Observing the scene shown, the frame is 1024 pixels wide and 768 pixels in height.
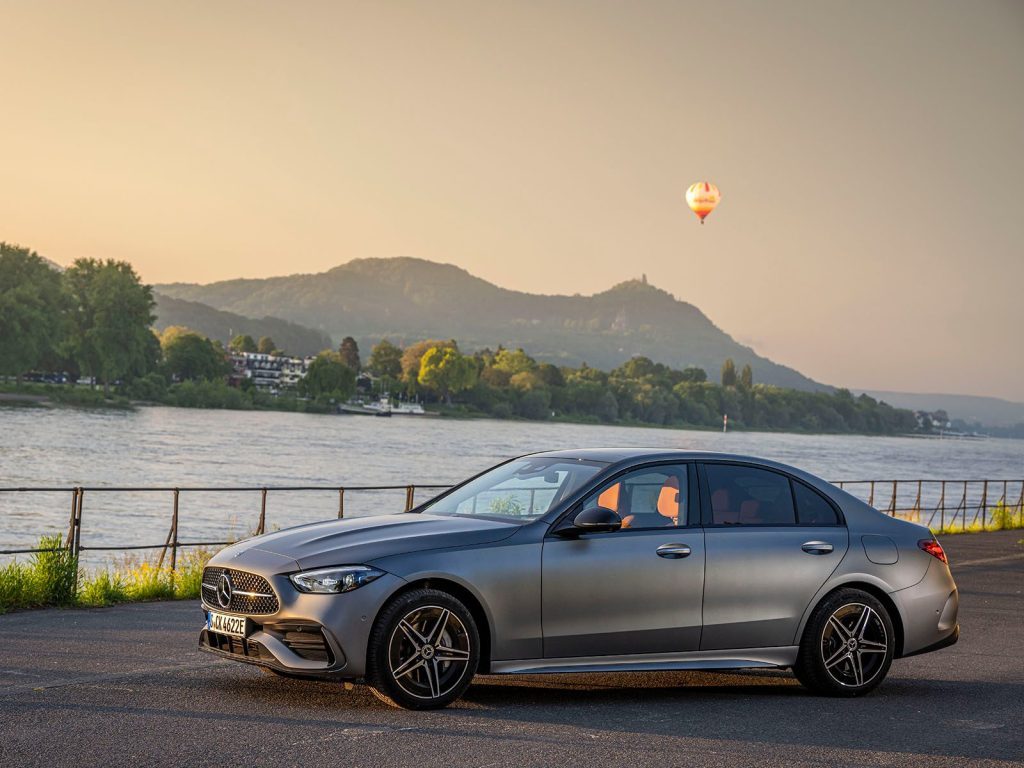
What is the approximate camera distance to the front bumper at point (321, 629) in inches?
288

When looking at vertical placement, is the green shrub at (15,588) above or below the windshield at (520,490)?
below

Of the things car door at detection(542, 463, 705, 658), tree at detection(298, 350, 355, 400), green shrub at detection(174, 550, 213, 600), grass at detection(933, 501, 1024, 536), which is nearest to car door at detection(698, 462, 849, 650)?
car door at detection(542, 463, 705, 658)

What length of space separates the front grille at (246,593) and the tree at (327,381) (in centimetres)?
16463

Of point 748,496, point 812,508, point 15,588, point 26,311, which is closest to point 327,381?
point 26,311

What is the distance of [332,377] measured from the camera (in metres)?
172

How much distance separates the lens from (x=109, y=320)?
14650cm

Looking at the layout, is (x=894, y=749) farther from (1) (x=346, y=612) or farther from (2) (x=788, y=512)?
(1) (x=346, y=612)

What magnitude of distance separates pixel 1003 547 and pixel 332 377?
15229 centimetres

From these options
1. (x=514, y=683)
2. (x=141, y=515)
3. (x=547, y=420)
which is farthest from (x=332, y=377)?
(x=514, y=683)

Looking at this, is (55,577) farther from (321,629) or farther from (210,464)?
(210,464)

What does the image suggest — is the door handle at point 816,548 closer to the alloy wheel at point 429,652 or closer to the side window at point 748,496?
the side window at point 748,496

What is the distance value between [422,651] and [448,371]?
7427 inches

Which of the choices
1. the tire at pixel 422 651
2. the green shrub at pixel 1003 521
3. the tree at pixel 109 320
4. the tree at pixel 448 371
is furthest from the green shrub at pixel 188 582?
the tree at pixel 448 371

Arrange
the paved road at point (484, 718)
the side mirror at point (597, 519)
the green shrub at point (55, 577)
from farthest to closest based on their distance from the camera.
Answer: the green shrub at point (55, 577), the side mirror at point (597, 519), the paved road at point (484, 718)
